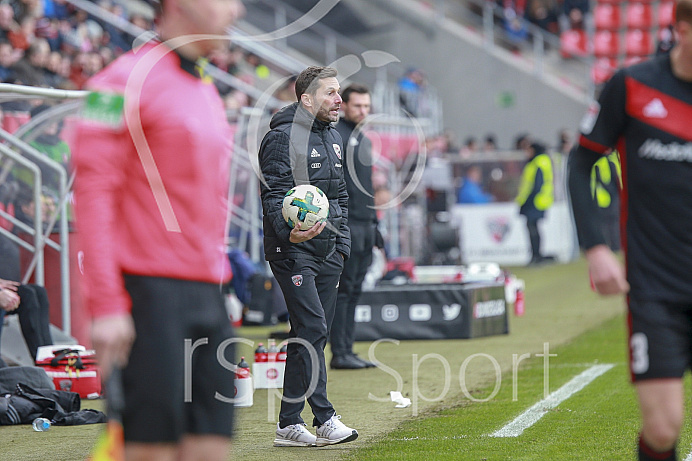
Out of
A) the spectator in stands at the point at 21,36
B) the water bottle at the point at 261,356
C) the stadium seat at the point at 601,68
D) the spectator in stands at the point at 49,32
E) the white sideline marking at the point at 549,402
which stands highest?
the stadium seat at the point at 601,68

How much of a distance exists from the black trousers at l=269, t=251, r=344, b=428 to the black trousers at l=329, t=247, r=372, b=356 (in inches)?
118

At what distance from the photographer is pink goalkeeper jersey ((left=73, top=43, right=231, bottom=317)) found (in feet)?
10.6

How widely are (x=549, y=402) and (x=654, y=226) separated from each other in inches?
166

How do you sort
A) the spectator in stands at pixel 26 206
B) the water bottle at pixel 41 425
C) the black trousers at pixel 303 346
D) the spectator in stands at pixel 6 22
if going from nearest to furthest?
1. the black trousers at pixel 303 346
2. the water bottle at pixel 41 425
3. the spectator in stands at pixel 26 206
4. the spectator in stands at pixel 6 22

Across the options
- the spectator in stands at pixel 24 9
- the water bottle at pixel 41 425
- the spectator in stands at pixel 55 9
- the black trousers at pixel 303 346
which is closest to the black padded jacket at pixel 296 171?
the black trousers at pixel 303 346

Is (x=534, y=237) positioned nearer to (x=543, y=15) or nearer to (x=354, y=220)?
(x=543, y=15)

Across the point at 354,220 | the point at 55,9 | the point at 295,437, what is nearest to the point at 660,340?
the point at 295,437

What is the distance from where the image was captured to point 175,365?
10.7 ft

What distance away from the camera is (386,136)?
20766 millimetres

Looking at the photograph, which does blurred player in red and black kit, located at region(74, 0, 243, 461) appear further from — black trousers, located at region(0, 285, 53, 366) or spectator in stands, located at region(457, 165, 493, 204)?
spectator in stands, located at region(457, 165, 493, 204)

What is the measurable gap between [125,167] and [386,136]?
57.7 ft

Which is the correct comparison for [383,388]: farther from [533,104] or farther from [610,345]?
[533,104]

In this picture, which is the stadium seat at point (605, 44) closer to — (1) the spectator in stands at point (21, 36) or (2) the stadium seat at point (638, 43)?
(2) the stadium seat at point (638, 43)

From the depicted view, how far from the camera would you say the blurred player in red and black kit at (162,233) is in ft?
10.5
